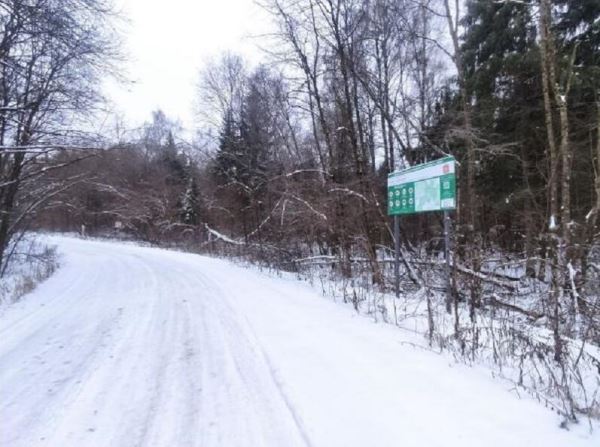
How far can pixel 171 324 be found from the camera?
654 centimetres

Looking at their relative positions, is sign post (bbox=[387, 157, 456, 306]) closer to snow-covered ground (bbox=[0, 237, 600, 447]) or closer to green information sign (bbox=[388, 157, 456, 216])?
green information sign (bbox=[388, 157, 456, 216])

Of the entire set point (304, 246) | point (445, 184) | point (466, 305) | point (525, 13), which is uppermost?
point (525, 13)

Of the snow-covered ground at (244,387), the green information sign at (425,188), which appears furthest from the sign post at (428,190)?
the snow-covered ground at (244,387)

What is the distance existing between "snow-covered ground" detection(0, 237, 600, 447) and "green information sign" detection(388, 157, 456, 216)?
2.31 metres

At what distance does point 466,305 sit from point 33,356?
7.65 m

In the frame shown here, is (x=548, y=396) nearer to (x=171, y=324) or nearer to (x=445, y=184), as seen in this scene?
(x=445, y=184)

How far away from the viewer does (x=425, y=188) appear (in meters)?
7.69

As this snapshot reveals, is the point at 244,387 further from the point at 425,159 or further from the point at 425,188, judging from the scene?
the point at 425,159

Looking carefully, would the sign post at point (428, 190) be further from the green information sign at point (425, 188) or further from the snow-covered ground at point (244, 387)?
the snow-covered ground at point (244, 387)

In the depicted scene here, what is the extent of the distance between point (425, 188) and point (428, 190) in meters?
0.10

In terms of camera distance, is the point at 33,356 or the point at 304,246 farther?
the point at 304,246

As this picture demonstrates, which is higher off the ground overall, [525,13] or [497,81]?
[525,13]

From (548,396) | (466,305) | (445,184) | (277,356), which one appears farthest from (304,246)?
(548,396)

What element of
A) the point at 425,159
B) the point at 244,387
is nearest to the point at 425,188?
the point at 244,387
